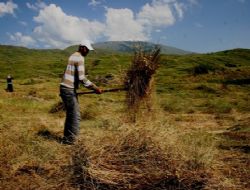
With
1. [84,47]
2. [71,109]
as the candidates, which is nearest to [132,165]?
[71,109]

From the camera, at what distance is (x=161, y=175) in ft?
20.4

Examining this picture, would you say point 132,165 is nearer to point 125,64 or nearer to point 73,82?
point 73,82

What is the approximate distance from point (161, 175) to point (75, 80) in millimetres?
3707

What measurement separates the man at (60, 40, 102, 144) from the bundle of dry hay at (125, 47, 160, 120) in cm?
77

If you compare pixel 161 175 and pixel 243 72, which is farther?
pixel 243 72

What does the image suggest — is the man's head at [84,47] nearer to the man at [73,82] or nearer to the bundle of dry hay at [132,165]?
the man at [73,82]

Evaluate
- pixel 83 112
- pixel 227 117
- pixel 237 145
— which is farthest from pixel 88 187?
pixel 227 117

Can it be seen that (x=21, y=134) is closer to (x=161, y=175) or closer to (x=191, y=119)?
(x=161, y=175)

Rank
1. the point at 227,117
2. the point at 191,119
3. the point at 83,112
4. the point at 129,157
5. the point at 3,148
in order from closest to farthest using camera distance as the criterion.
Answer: the point at 129,157, the point at 3,148, the point at 83,112, the point at 191,119, the point at 227,117

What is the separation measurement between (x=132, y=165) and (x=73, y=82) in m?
3.19

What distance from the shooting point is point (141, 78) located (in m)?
9.08

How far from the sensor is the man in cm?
893

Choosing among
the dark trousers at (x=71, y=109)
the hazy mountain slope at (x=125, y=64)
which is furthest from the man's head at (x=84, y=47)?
the hazy mountain slope at (x=125, y=64)

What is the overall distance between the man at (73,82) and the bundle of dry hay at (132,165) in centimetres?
225
